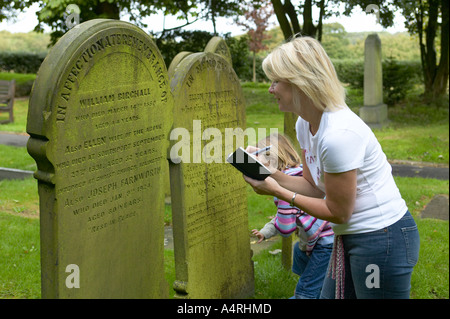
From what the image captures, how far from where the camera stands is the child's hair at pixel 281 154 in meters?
4.07

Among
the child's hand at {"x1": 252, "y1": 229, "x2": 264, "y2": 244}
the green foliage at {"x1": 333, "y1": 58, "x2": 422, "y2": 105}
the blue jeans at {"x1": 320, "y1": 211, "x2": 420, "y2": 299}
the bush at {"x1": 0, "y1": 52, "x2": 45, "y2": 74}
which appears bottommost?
the child's hand at {"x1": 252, "y1": 229, "x2": 264, "y2": 244}

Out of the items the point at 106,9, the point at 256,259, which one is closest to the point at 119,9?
the point at 106,9

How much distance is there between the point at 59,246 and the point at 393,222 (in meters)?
1.79

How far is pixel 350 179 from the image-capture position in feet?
8.64

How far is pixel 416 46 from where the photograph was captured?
29047 mm

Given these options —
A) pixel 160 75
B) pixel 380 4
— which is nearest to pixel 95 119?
pixel 160 75

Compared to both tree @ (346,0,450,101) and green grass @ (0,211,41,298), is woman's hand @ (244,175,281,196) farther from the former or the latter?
tree @ (346,0,450,101)

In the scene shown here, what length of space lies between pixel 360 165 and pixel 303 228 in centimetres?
150

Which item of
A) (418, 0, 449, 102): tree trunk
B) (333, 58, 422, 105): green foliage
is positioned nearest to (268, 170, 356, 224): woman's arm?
(333, 58, 422, 105): green foliage

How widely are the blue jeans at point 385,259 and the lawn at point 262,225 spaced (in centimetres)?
84

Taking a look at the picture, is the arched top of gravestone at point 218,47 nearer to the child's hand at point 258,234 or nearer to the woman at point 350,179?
the child's hand at point 258,234

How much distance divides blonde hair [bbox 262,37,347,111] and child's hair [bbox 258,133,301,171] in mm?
1305

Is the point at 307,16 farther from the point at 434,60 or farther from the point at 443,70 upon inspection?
the point at 434,60

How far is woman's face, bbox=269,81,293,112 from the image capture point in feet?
9.29
